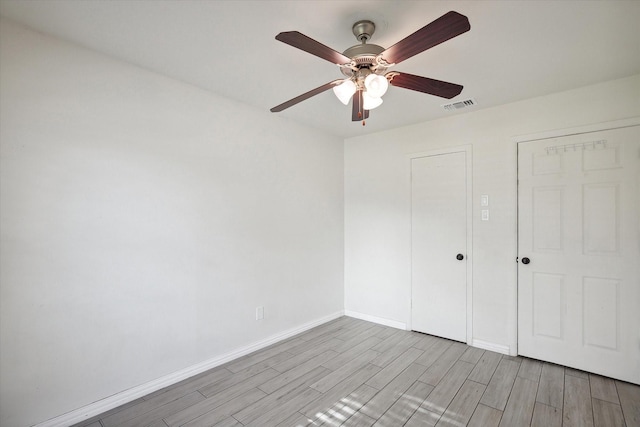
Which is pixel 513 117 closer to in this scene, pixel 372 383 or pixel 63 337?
pixel 372 383

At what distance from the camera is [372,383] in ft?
8.37

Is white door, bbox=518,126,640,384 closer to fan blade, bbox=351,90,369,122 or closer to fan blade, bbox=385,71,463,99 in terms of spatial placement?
fan blade, bbox=385,71,463,99

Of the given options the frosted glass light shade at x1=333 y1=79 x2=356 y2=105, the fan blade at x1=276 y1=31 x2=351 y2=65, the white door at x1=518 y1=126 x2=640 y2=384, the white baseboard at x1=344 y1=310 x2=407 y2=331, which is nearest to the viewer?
the fan blade at x1=276 y1=31 x2=351 y2=65

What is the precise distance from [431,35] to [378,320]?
3461 mm

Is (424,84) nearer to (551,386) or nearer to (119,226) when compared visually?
(119,226)

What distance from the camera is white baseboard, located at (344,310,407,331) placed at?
12.5 ft

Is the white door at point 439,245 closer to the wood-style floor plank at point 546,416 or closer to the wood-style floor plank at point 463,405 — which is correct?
the wood-style floor plank at point 463,405

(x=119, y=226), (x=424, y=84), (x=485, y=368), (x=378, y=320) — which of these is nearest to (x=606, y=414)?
(x=485, y=368)

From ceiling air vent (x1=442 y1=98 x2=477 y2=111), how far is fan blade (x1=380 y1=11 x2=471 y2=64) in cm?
172

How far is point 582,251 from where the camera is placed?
2.72 m

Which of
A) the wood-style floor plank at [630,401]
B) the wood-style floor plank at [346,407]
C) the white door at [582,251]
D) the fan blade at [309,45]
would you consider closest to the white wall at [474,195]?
the white door at [582,251]

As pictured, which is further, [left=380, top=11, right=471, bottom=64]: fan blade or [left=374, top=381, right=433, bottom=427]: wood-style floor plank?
[left=374, top=381, right=433, bottom=427]: wood-style floor plank

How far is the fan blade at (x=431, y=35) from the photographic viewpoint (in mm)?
1226

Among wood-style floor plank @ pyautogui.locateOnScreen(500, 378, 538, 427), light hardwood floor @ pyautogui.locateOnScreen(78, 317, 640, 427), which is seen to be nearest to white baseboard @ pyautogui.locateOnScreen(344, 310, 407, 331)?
light hardwood floor @ pyautogui.locateOnScreen(78, 317, 640, 427)
